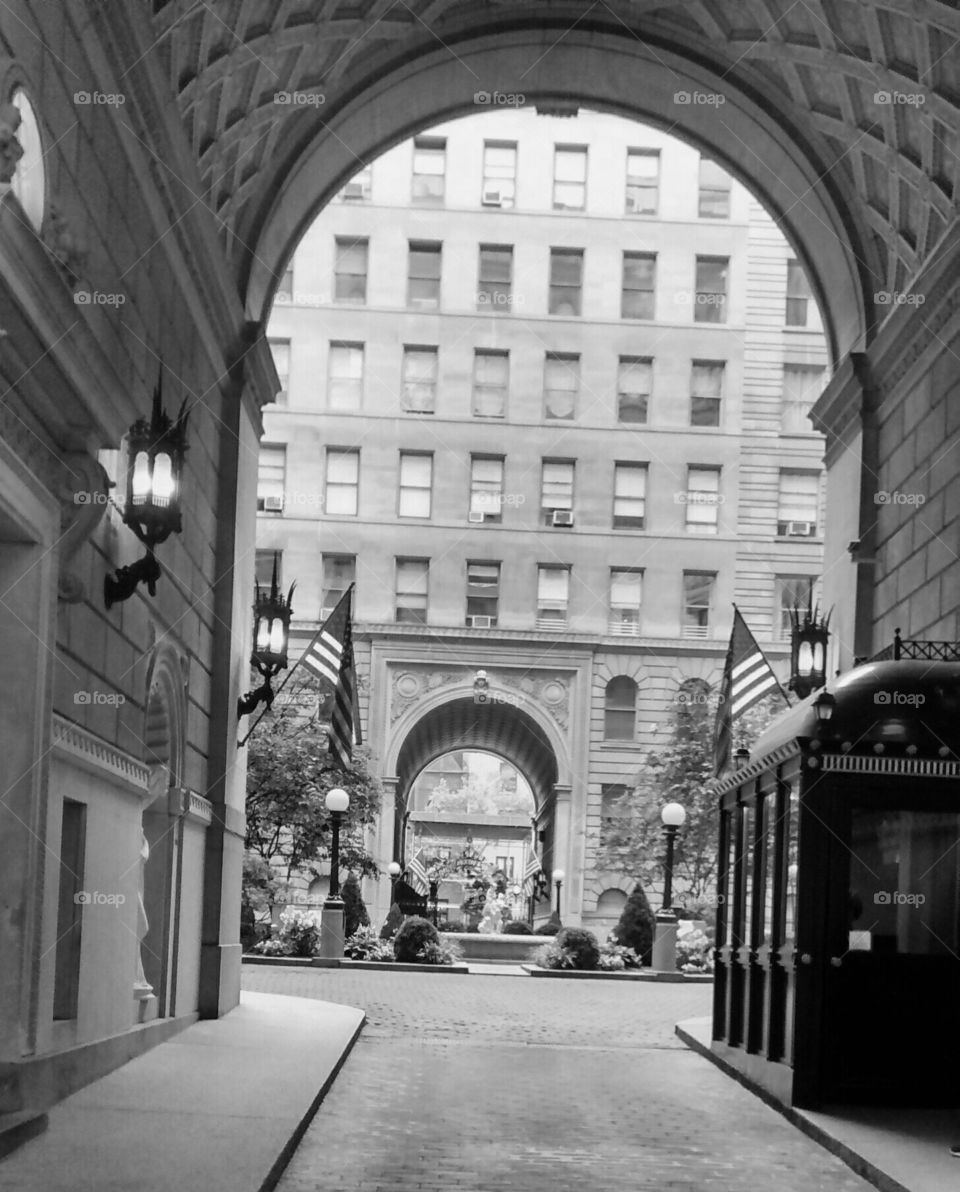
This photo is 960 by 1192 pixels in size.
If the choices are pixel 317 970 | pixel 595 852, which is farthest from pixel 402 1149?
pixel 595 852

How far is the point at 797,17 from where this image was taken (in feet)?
60.0

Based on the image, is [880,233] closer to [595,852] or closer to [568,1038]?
[568,1038]

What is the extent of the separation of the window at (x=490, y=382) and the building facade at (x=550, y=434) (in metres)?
0.08

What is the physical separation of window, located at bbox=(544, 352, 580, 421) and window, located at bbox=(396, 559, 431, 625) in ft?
20.4

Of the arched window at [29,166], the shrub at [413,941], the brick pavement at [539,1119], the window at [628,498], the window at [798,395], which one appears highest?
the window at [798,395]

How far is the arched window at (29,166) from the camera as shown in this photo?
32.8ft

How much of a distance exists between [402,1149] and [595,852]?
4239 cm

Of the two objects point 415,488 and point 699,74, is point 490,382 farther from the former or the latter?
point 699,74

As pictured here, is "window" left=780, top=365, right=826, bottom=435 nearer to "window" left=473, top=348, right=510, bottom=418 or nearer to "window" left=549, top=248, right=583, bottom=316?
"window" left=549, top=248, right=583, bottom=316

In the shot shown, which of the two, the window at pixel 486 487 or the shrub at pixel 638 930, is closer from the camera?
the shrub at pixel 638 930

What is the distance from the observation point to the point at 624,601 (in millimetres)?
53938

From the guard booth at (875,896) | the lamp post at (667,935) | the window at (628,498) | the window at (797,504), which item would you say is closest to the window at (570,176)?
the window at (628,498)

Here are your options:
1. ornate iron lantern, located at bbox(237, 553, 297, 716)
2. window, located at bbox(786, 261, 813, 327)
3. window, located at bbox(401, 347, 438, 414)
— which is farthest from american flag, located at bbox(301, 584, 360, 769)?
window, located at bbox(786, 261, 813, 327)

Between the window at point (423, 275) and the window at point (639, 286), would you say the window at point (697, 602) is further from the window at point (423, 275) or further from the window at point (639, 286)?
the window at point (423, 275)
